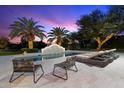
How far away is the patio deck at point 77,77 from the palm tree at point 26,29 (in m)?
0.59

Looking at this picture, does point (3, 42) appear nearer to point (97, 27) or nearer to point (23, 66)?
point (23, 66)

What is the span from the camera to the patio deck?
343cm

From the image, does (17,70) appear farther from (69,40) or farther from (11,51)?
(69,40)

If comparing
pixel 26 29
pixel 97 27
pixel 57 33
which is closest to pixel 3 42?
pixel 26 29

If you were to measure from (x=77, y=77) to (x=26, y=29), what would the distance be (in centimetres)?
159

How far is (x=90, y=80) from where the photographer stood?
3561 mm

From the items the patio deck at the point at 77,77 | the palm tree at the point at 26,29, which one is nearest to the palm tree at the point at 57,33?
the palm tree at the point at 26,29

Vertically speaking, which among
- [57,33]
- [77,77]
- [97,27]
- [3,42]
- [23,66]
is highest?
[97,27]

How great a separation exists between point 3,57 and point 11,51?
24 cm

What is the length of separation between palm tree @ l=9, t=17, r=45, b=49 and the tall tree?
0.94m

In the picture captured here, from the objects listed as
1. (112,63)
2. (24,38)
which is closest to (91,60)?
(112,63)

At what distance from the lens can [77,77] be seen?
3674mm

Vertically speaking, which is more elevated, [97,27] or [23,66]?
[97,27]

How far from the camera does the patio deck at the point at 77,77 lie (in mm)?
3426
